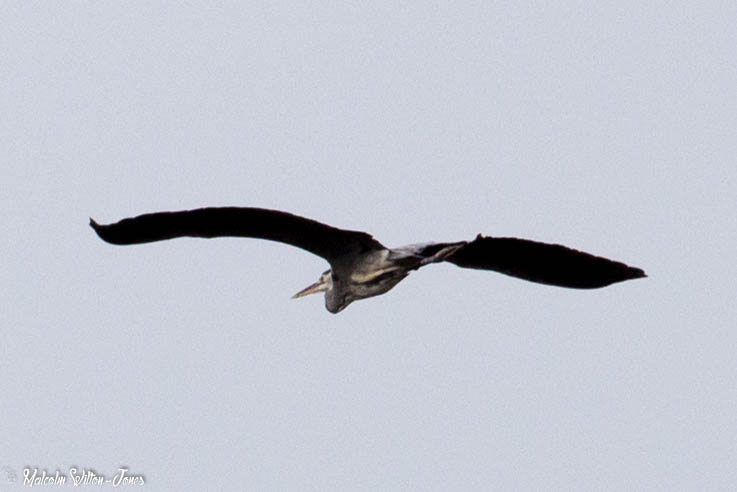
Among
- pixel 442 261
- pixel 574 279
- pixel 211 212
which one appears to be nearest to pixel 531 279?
pixel 574 279

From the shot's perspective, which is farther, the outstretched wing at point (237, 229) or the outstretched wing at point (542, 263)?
the outstretched wing at point (542, 263)

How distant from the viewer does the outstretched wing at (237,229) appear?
13.2m

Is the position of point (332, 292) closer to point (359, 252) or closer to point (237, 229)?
point (359, 252)

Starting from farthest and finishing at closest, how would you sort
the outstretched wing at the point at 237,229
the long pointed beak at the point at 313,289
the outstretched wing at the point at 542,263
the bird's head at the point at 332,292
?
the long pointed beak at the point at 313,289 < the outstretched wing at the point at 542,263 < the bird's head at the point at 332,292 < the outstretched wing at the point at 237,229

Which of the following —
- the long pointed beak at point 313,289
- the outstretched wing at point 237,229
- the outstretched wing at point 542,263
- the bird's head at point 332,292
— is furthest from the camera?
the long pointed beak at point 313,289

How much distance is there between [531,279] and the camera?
15.1m

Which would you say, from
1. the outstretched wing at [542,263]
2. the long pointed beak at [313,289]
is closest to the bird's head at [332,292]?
the long pointed beak at [313,289]

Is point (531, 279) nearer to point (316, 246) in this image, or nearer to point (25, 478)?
point (316, 246)

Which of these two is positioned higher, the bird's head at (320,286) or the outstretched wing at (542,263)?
the outstretched wing at (542,263)

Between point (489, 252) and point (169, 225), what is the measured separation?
10.5ft

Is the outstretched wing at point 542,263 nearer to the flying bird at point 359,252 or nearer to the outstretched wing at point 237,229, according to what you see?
the flying bird at point 359,252

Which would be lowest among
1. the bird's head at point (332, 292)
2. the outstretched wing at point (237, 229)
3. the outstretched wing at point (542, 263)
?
the bird's head at point (332, 292)

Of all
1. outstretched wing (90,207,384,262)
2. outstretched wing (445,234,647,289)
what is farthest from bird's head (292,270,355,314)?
outstretched wing (445,234,647,289)

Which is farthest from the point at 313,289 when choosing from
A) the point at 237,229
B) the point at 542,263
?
the point at 542,263
